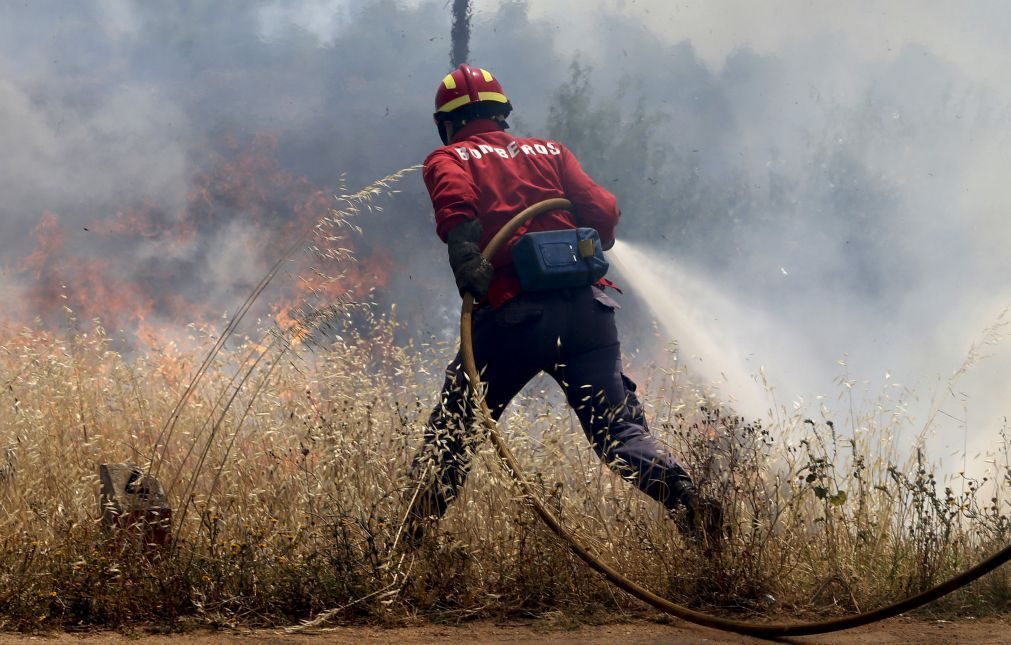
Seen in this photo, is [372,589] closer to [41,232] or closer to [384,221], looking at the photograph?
[41,232]

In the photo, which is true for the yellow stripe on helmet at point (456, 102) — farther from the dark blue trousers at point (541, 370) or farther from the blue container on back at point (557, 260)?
the dark blue trousers at point (541, 370)

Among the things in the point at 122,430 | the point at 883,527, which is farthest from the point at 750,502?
the point at 122,430

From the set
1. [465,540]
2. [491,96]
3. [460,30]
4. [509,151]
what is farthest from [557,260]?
[460,30]

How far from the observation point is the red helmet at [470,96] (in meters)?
4.63

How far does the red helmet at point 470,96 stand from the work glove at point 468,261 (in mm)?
678

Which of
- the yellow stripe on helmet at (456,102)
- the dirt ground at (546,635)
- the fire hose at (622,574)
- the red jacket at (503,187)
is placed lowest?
the dirt ground at (546,635)

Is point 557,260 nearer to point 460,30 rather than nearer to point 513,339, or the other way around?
point 513,339

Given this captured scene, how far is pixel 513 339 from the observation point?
4.23 metres

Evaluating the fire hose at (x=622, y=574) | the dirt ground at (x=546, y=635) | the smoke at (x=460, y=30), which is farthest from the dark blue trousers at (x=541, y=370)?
the smoke at (x=460, y=30)

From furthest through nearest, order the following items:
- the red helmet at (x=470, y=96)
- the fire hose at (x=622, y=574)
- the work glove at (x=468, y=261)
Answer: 1. the red helmet at (x=470, y=96)
2. the work glove at (x=468, y=261)
3. the fire hose at (x=622, y=574)

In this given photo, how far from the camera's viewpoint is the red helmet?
15.2ft

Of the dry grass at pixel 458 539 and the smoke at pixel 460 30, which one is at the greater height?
the smoke at pixel 460 30

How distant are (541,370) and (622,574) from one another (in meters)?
0.93

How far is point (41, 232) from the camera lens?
19.1m
